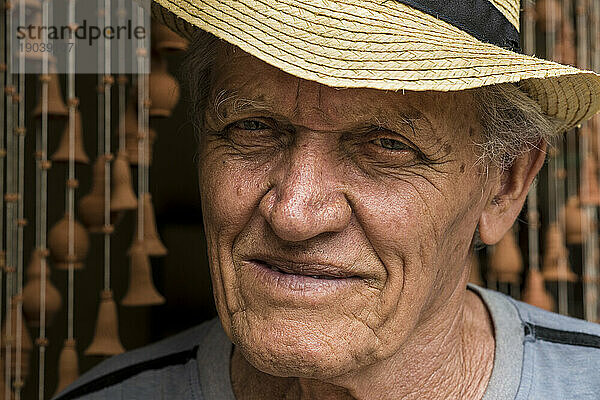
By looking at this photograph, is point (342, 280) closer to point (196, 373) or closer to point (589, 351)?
point (196, 373)

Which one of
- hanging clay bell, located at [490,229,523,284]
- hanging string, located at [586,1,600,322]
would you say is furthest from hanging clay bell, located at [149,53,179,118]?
hanging string, located at [586,1,600,322]

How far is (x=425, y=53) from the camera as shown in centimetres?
101

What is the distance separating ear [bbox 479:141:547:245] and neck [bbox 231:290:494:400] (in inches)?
4.5

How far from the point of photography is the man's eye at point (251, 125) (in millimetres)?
1150

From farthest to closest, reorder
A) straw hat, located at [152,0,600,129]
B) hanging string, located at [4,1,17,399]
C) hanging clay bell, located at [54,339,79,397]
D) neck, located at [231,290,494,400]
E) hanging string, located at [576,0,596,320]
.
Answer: hanging string, located at [576,0,596,320]
hanging clay bell, located at [54,339,79,397]
hanging string, located at [4,1,17,399]
neck, located at [231,290,494,400]
straw hat, located at [152,0,600,129]

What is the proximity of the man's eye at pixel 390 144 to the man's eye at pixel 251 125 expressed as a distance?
15 cm

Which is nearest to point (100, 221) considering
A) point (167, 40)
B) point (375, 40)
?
point (167, 40)

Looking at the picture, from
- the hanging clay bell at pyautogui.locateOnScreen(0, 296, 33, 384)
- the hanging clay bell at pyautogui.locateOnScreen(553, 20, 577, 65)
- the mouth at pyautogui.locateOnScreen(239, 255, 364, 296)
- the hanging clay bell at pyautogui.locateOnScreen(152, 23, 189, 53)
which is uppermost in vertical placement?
the hanging clay bell at pyautogui.locateOnScreen(553, 20, 577, 65)

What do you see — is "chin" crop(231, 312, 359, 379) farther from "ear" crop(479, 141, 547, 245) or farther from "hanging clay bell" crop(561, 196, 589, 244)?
"hanging clay bell" crop(561, 196, 589, 244)

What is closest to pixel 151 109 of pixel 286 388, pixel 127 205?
pixel 127 205

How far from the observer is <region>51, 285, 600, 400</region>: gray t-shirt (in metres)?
1.33

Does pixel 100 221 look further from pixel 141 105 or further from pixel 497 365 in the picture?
pixel 497 365

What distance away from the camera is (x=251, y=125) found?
1.16 m

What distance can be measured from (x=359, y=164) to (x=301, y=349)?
0.79ft
